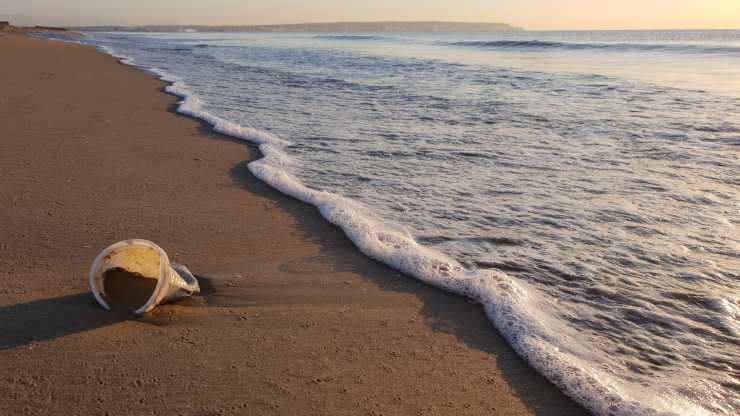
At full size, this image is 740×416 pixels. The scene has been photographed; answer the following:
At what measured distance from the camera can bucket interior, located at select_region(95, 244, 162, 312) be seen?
2.43 m

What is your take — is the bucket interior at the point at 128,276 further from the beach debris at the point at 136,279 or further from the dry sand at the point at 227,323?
the dry sand at the point at 227,323

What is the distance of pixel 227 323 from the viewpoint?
2.45 m

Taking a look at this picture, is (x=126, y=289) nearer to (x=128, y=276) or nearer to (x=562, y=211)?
(x=128, y=276)

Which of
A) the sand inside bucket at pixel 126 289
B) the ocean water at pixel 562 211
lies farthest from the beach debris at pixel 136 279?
the ocean water at pixel 562 211

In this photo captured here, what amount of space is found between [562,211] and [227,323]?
2539 mm

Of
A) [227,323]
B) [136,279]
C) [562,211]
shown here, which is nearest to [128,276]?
[136,279]

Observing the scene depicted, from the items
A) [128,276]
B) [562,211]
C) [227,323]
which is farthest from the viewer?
[562,211]

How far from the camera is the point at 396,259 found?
10.4 ft

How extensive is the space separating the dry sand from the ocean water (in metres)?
0.25

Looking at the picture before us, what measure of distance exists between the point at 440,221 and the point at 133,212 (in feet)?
6.83

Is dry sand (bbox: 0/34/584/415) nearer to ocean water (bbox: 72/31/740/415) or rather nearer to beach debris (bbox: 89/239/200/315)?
beach debris (bbox: 89/239/200/315)

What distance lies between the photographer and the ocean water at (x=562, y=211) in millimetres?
2320

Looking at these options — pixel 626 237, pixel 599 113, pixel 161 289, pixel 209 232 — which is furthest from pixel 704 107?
pixel 161 289

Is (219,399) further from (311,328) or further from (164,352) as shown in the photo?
(311,328)
